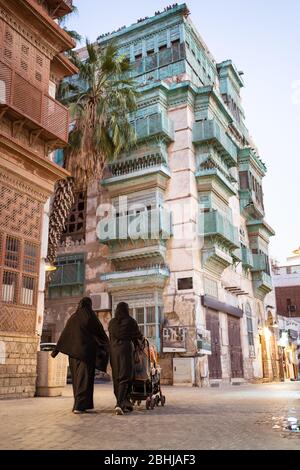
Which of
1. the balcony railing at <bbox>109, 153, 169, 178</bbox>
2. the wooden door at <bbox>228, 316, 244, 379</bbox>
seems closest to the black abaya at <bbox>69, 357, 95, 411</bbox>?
the balcony railing at <bbox>109, 153, 169, 178</bbox>

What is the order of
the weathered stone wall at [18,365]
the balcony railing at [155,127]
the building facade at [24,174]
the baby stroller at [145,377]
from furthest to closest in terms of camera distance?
the balcony railing at [155,127]
the building facade at [24,174]
the weathered stone wall at [18,365]
the baby stroller at [145,377]

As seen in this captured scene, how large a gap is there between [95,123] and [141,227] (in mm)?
4889

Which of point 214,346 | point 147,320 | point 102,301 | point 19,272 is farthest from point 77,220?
point 19,272

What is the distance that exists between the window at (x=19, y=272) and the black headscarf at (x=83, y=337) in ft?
12.5

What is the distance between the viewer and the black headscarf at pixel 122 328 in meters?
7.55

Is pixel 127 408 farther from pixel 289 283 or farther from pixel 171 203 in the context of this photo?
pixel 289 283

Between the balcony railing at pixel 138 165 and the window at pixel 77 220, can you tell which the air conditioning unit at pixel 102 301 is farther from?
the balcony railing at pixel 138 165

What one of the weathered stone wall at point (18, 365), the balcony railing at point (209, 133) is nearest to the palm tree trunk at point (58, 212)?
the weathered stone wall at point (18, 365)

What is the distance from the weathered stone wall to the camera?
34.4ft

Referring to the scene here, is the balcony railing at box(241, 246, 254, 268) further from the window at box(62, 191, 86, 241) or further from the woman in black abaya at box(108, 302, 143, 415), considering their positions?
the woman in black abaya at box(108, 302, 143, 415)

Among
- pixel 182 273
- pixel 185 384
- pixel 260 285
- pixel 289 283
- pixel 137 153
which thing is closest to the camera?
pixel 185 384

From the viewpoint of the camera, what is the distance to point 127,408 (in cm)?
746

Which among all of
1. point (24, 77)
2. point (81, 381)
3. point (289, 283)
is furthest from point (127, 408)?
point (289, 283)

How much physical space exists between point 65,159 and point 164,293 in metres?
7.15
